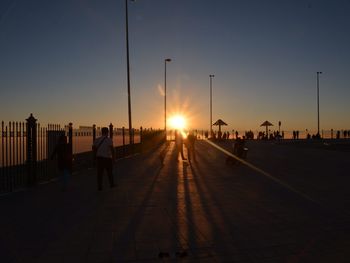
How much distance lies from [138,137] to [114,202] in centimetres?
2284

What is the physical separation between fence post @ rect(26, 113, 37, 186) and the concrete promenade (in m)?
0.40

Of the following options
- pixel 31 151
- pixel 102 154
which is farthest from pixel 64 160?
pixel 31 151

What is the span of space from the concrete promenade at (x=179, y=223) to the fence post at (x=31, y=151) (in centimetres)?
40

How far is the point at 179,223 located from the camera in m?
7.84

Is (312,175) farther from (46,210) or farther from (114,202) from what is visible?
(46,210)

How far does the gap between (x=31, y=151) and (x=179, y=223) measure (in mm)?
6562

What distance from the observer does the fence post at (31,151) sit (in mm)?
12562

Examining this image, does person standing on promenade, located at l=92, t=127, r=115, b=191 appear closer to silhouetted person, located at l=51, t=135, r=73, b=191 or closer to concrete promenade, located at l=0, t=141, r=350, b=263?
concrete promenade, located at l=0, t=141, r=350, b=263

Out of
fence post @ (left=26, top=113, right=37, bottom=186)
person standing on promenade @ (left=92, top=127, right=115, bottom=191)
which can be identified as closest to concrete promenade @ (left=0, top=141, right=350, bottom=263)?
fence post @ (left=26, top=113, right=37, bottom=186)

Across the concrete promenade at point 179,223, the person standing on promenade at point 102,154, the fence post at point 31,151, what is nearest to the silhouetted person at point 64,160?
the concrete promenade at point 179,223

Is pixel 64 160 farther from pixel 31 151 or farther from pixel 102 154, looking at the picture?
pixel 31 151

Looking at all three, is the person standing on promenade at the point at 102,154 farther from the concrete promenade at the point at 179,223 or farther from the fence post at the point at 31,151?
the fence post at the point at 31,151

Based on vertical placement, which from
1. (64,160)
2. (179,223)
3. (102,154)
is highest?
(102,154)

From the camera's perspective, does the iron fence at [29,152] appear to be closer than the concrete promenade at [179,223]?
No
